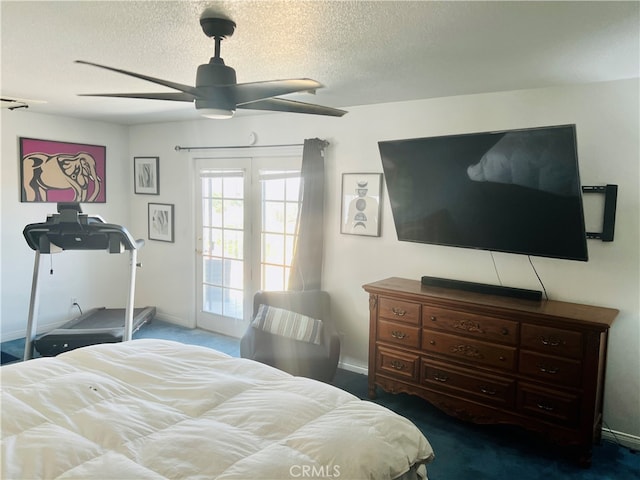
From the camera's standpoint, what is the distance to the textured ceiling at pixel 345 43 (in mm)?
1976

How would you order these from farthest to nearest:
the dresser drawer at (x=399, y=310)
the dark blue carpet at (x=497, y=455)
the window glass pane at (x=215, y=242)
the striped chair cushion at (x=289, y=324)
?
the window glass pane at (x=215, y=242) → the striped chair cushion at (x=289, y=324) → the dresser drawer at (x=399, y=310) → the dark blue carpet at (x=497, y=455)

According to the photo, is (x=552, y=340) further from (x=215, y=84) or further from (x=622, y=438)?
(x=215, y=84)

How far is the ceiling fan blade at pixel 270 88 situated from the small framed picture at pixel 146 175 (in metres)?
3.94

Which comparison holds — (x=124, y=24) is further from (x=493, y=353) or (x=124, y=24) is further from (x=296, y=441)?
(x=493, y=353)

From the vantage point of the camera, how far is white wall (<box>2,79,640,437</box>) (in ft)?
9.84

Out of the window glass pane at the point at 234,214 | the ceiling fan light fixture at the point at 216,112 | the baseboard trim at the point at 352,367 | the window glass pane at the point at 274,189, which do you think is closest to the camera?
the ceiling fan light fixture at the point at 216,112

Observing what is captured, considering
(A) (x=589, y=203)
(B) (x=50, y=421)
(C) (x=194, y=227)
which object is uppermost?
(A) (x=589, y=203)

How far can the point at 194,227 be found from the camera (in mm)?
5383

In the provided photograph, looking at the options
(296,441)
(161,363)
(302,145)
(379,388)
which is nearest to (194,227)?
(302,145)

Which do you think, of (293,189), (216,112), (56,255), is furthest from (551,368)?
(56,255)

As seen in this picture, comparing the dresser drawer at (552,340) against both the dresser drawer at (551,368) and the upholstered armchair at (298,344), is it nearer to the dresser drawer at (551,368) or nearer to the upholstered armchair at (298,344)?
the dresser drawer at (551,368)

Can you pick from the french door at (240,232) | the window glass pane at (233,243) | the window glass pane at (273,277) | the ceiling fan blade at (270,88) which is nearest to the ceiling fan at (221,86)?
the ceiling fan blade at (270,88)

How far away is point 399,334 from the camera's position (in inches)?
Answer: 136

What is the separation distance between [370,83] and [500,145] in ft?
3.23
